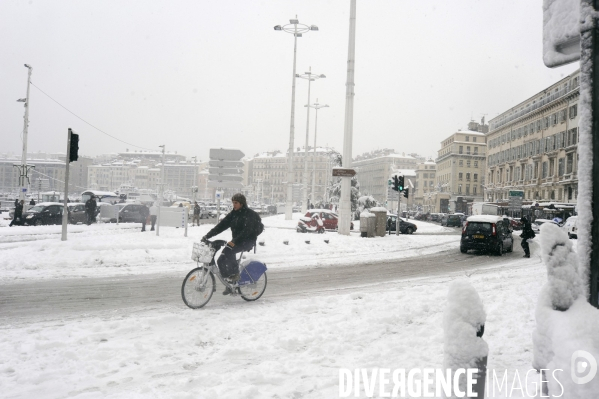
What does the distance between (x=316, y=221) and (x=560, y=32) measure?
89.2 feet

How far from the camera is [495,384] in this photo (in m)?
4.15

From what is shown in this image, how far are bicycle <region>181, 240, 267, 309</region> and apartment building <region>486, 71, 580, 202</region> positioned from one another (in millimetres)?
55399

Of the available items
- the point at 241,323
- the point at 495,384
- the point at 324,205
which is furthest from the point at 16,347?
the point at 324,205

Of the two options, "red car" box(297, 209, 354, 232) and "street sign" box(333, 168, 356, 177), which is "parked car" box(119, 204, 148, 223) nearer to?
"red car" box(297, 209, 354, 232)

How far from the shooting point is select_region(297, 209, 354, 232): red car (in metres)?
28.1

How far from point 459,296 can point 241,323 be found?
477 cm

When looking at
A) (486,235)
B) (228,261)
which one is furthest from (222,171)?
(228,261)

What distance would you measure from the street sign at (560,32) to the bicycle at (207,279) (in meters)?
6.08

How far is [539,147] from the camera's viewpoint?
7175cm

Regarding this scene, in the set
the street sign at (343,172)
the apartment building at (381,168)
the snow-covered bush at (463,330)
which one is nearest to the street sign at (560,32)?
the snow-covered bush at (463,330)

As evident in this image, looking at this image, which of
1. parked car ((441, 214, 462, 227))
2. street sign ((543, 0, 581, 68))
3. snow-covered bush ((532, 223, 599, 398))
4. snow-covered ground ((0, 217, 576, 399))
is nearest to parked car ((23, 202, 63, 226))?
snow-covered ground ((0, 217, 576, 399))

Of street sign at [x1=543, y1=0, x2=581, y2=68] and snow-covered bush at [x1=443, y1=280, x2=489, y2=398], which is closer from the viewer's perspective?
snow-covered bush at [x1=443, y1=280, x2=489, y2=398]

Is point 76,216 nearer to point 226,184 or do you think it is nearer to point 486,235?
point 226,184

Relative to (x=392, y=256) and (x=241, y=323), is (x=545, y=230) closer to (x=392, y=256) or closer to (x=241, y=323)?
(x=241, y=323)
